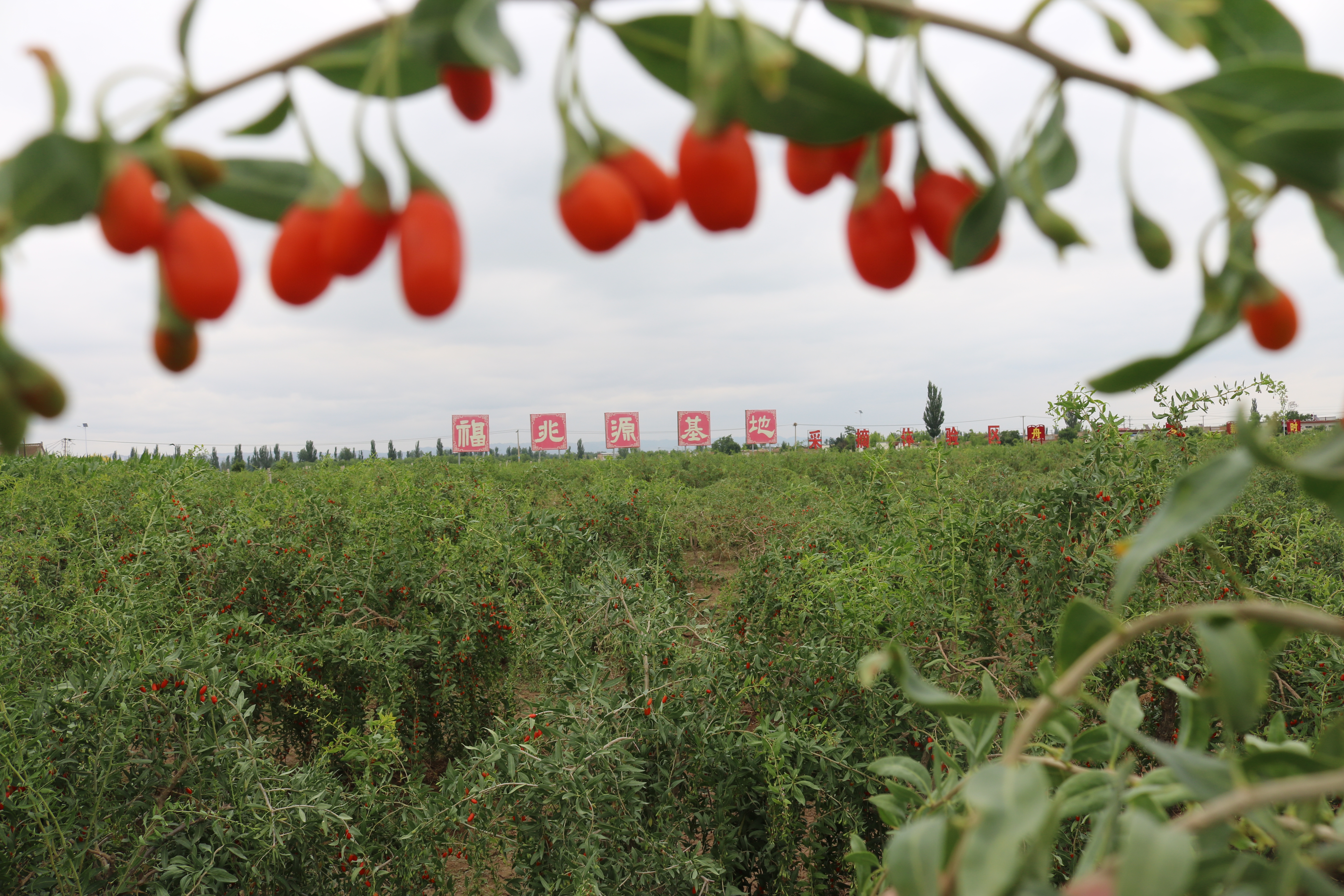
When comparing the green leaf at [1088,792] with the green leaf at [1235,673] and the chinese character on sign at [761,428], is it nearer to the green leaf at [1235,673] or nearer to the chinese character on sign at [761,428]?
the green leaf at [1235,673]

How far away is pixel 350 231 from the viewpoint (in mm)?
465

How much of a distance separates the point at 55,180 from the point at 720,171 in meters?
0.40

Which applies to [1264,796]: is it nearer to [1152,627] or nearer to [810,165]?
[1152,627]

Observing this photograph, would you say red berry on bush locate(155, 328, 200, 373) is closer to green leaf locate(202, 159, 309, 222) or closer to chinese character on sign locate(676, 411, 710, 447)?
green leaf locate(202, 159, 309, 222)

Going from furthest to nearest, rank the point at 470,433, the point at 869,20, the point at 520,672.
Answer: the point at 470,433 → the point at 520,672 → the point at 869,20

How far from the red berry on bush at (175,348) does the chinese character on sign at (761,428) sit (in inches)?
1044

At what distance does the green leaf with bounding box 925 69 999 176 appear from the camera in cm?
50

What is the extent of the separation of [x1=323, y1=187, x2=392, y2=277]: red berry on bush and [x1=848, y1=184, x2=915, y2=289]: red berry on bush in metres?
0.34

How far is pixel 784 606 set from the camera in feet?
10.8

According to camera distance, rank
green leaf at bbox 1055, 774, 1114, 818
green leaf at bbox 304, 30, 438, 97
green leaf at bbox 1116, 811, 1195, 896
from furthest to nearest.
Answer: green leaf at bbox 1055, 774, 1114, 818
green leaf at bbox 304, 30, 438, 97
green leaf at bbox 1116, 811, 1195, 896

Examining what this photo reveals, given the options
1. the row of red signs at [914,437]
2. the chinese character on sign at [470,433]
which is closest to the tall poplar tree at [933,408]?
the row of red signs at [914,437]

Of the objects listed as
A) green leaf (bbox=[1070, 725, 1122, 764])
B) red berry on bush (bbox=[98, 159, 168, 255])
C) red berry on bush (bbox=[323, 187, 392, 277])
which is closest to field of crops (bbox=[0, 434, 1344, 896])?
green leaf (bbox=[1070, 725, 1122, 764])

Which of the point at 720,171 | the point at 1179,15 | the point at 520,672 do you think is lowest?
the point at 520,672

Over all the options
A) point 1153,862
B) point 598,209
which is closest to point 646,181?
point 598,209
